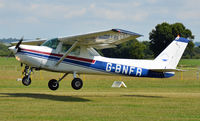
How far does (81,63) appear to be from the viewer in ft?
66.1

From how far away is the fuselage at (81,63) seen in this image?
62.6ft

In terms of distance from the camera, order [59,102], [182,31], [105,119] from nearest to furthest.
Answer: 1. [105,119]
2. [59,102]
3. [182,31]

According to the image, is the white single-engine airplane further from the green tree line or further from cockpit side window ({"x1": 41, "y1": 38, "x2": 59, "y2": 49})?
the green tree line

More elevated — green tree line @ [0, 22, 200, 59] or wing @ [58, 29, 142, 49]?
green tree line @ [0, 22, 200, 59]

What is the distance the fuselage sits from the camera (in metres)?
19.1

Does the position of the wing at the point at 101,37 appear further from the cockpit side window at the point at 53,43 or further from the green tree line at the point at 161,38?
the green tree line at the point at 161,38

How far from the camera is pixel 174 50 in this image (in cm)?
2214

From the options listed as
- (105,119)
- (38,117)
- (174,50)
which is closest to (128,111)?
(105,119)

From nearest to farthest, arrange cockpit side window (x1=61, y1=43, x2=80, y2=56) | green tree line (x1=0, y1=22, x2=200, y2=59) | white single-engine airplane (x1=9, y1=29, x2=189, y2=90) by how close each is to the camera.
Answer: white single-engine airplane (x1=9, y1=29, x2=189, y2=90) → cockpit side window (x1=61, y1=43, x2=80, y2=56) → green tree line (x1=0, y1=22, x2=200, y2=59)

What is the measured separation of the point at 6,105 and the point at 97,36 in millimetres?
5328

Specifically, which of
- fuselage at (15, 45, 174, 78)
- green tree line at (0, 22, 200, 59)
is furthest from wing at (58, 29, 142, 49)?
green tree line at (0, 22, 200, 59)

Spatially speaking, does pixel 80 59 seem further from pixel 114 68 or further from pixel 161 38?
pixel 161 38

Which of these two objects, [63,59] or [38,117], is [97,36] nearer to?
[63,59]

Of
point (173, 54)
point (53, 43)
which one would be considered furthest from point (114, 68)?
point (173, 54)
